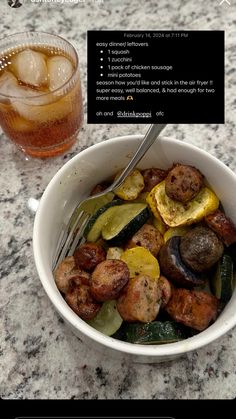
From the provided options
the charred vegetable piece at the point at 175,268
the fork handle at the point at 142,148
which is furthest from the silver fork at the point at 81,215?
the charred vegetable piece at the point at 175,268

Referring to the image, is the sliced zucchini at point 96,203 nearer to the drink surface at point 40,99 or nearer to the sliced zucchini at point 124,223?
the sliced zucchini at point 124,223

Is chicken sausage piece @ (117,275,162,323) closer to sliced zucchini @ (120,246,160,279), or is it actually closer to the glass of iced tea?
sliced zucchini @ (120,246,160,279)

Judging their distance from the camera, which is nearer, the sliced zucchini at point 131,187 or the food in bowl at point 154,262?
the food in bowl at point 154,262

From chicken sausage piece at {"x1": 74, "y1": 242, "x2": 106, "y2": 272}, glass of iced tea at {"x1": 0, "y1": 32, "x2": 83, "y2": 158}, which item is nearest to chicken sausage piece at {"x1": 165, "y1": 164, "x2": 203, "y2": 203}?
chicken sausage piece at {"x1": 74, "y1": 242, "x2": 106, "y2": 272}

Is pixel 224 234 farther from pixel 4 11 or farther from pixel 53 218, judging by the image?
pixel 4 11

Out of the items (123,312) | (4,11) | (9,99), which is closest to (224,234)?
(123,312)
